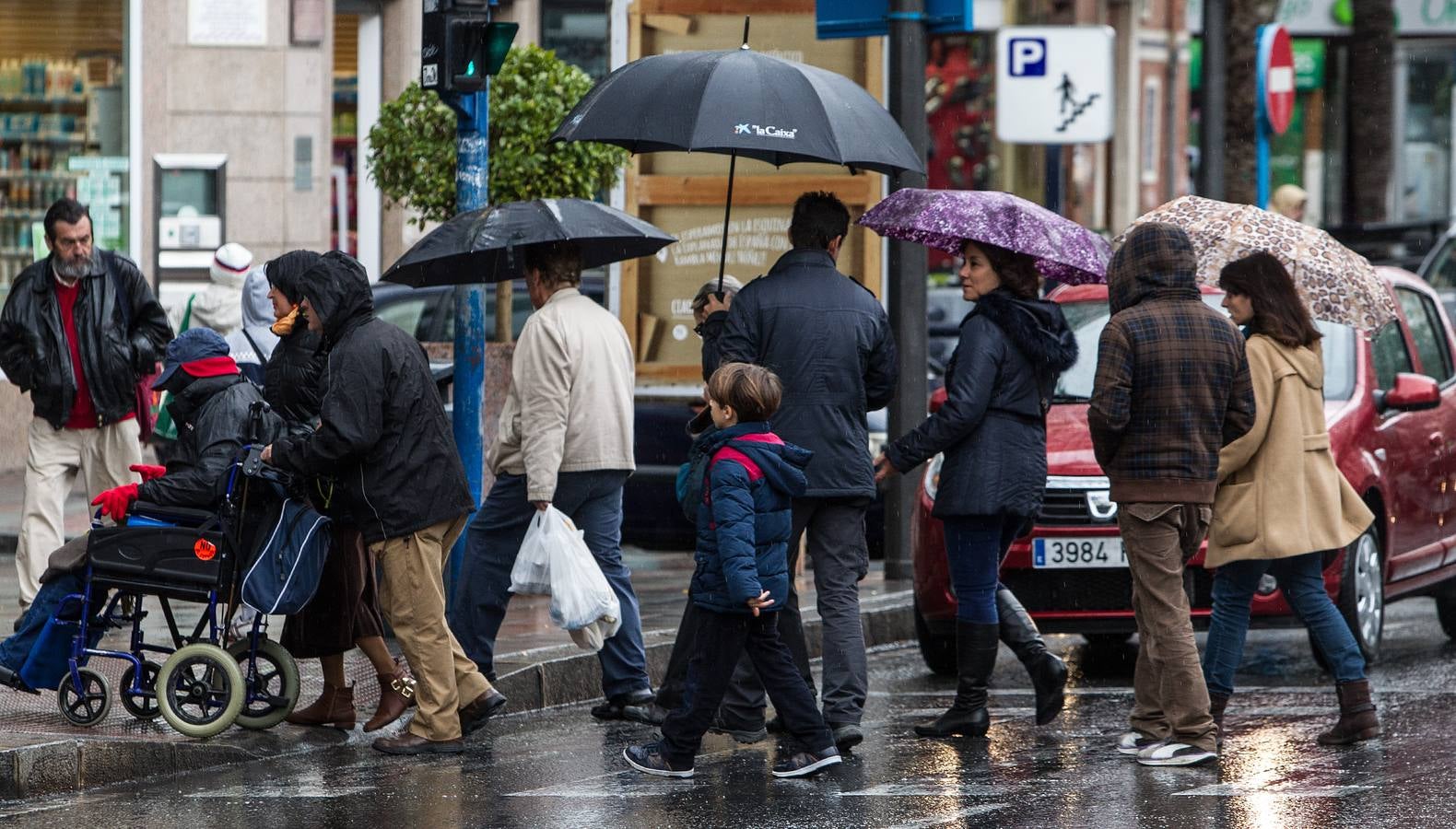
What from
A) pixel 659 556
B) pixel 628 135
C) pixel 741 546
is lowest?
pixel 659 556

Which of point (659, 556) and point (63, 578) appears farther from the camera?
point (659, 556)

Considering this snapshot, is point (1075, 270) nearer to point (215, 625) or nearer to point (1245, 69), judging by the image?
point (215, 625)

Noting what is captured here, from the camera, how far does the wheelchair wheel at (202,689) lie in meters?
7.57

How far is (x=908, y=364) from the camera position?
11672 millimetres

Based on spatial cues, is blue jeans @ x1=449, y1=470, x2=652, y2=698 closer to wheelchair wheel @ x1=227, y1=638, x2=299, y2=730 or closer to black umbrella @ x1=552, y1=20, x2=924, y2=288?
wheelchair wheel @ x1=227, y1=638, x2=299, y2=730

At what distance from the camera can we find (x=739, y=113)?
8.01 meters

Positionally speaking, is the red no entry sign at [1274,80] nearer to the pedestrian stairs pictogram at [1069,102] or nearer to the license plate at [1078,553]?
the pedestrian stairs pictogram at [1069,102]

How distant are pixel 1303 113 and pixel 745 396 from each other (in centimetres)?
3427

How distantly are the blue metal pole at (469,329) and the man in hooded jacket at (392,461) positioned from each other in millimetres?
1549

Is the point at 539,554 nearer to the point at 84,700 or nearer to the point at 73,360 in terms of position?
the point at 84,700

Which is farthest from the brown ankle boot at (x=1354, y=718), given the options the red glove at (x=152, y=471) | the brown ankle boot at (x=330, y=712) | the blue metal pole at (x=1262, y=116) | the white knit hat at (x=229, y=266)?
the blue metal pole at (x=1262, y=116)

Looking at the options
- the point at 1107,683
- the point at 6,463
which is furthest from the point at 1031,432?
the point at 6,463

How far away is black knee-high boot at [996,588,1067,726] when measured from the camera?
8031 mm

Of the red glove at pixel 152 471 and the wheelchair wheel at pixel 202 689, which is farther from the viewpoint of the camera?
the red glove at pixel 152 471
